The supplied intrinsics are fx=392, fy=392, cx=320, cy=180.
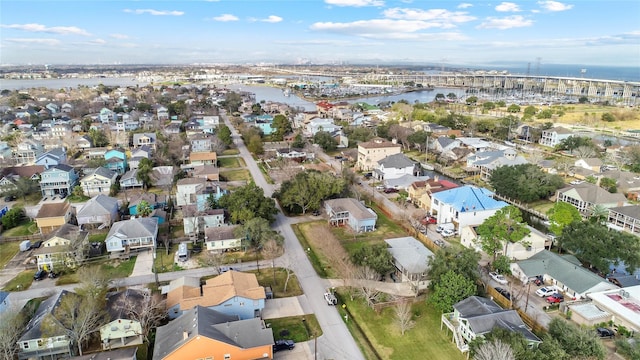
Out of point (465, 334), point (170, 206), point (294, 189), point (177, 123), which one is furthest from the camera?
point (177, 123)

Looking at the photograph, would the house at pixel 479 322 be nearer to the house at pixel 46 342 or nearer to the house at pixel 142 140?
the house at pixel 46 342

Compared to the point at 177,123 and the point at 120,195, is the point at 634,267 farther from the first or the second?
the point at 177,123

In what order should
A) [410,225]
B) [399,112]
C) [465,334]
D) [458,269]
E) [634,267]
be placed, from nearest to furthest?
[465,334], [458,269], [634,267], [410,225], [399,112]

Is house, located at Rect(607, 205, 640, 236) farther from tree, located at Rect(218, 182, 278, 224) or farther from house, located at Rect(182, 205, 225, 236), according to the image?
house, located at Rect(182, 205, 225, 236)

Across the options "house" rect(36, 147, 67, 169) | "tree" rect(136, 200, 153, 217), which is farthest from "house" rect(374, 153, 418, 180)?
"house" rect(36, 147, 67, 169)

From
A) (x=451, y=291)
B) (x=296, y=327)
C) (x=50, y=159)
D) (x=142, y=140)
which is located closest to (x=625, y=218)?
(x=451, y=291)

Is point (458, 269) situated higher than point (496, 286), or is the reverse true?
point (458, 269)

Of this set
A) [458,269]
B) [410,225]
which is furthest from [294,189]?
[458,269]
